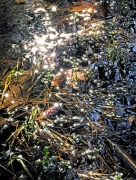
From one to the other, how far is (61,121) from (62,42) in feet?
3.91

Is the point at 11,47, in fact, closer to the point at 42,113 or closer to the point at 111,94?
the point at 42,113

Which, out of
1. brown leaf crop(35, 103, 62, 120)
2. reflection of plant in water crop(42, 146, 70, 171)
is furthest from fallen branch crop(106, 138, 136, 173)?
brown leaf crop(35, 103, 62, 120)

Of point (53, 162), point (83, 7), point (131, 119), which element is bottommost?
point (53, 162)

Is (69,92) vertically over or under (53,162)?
over

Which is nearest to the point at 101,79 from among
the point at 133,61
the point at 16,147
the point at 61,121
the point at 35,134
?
the point at 133,61

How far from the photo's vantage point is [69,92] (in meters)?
2.45

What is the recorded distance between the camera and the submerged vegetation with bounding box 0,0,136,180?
1.93 m

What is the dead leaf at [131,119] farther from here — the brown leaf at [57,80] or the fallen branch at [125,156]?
the brown leaf at [57,80]

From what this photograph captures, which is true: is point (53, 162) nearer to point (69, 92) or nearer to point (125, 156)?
point (125, 156)

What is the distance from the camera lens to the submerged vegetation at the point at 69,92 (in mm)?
1931

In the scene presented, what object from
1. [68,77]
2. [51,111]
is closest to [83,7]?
[68,77]

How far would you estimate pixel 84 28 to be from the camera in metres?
3.25

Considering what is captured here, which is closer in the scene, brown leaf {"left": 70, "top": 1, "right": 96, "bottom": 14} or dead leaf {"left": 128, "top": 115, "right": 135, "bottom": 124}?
dead leaf {"left": 128, "top": 115, "right": 135, "bottom": 124}

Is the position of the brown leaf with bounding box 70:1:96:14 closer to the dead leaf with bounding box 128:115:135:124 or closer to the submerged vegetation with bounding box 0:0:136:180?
the submerged vegetation with bounding box 0:0:136:180
